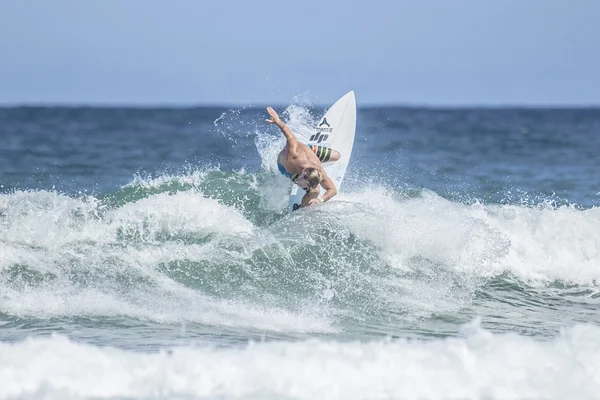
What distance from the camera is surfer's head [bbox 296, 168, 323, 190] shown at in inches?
347

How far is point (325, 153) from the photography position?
10148 mm

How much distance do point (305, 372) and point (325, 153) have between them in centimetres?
540

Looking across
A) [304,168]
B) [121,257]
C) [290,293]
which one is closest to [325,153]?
[304,168]

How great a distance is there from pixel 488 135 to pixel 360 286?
26.3m

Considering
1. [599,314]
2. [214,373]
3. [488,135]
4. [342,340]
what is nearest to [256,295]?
[342,340]

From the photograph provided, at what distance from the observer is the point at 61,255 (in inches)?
323

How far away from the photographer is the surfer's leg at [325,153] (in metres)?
10.1

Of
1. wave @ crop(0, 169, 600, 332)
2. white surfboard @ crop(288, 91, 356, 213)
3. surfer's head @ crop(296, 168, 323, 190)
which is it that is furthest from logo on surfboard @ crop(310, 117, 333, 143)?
surfer's head @ crop(296, 168, 323, 190)

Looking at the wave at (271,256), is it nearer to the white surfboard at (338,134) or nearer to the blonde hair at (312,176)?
the blonde hair at (312,176)

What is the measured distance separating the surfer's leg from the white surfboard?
17 centimetres

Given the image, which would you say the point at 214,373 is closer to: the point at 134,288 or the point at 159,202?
the point at 134,288

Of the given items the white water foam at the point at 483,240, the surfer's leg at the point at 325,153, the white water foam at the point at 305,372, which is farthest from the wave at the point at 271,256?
the white water foam at the point at 305,372

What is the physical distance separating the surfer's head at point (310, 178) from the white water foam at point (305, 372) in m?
3.55

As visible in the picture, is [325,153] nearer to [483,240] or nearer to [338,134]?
[338,134]
